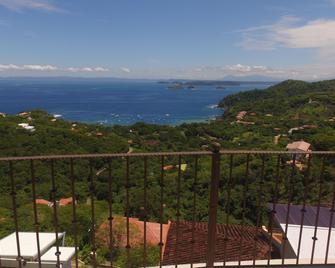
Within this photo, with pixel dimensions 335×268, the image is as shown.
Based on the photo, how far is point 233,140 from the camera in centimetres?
4909

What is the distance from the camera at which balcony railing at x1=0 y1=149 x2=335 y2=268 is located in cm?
281

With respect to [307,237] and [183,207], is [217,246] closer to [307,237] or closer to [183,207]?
[307,237]

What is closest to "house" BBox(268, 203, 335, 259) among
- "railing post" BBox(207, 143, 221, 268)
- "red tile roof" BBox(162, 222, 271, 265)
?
"red tile roof" BBox(162, 222, 271, 265)

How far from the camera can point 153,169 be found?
32406mm

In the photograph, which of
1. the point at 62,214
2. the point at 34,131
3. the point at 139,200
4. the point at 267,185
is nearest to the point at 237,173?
the point at 267,185

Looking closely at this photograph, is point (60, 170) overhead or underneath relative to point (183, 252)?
underneath

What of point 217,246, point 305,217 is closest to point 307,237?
point 305,217

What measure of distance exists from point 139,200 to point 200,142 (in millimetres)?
27736

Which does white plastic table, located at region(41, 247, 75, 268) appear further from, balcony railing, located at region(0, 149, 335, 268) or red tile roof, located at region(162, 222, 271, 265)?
red tile roof, located at region(162, 222, 271, 265)

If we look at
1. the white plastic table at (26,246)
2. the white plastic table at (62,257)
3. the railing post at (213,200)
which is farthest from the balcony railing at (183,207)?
the white plastic table at (62,257)

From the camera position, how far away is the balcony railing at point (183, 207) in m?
2.81

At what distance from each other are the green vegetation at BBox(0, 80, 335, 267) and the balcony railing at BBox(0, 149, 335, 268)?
4.2 inches

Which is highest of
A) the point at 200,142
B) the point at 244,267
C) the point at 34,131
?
the point at 244,267

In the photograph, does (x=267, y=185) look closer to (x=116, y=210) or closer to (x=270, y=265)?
(x=116, y=210)
